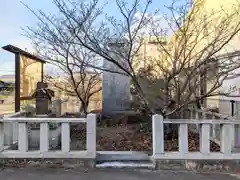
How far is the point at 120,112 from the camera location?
521 inches

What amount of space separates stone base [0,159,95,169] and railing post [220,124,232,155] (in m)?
2.51

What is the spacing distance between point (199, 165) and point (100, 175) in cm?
190

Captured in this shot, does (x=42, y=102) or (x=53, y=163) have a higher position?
(x=42, y=102)

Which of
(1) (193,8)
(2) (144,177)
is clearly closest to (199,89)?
(1) (193,8)

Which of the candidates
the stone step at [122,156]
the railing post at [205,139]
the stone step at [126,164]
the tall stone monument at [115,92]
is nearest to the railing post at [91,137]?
the stone step at [126,164]

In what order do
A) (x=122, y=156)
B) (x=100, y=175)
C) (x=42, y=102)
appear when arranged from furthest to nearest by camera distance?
1. (x=42, y=102)
2. (x=122, y=156)
3. (x=100, y=175)

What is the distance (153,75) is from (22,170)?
471cm

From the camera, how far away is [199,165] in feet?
22.5

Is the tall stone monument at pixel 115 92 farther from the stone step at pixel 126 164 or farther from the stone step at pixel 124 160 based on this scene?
the stone step at pixel 126 164

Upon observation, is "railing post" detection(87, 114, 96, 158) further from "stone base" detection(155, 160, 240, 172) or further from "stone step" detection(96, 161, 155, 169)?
"stone base" detection(155, 160, 240, 172)

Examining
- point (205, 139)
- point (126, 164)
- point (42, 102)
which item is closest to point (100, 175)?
point (126, 164)

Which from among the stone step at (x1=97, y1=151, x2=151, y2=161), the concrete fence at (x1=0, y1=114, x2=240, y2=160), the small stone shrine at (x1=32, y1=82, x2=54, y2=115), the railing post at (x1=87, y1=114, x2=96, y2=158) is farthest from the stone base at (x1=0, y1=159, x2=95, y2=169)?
the small stone shrine at (x1=32, y1=82, x2=54, y2=115)

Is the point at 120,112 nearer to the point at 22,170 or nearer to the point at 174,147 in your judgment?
the point at 174,147

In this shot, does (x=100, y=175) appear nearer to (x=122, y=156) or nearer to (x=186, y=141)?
(x=122, y=156)
